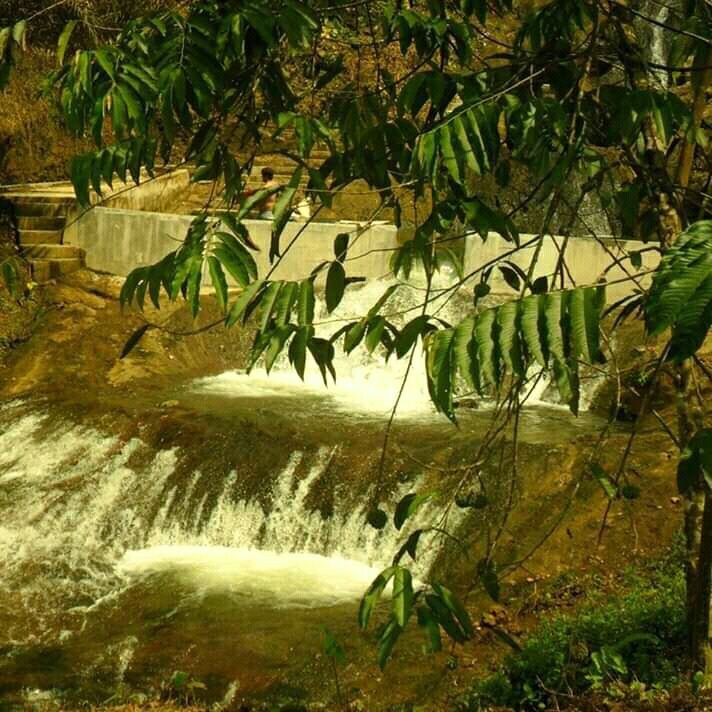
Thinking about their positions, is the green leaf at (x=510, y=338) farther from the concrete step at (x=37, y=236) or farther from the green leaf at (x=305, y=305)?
the concrete step at (x=37, y=236)

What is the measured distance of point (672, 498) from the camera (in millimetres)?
7754

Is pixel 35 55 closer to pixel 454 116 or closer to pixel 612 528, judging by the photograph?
pixel 612 528

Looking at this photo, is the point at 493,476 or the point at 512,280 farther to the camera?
the point at 493,476

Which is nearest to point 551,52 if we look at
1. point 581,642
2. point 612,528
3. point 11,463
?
point 581,642

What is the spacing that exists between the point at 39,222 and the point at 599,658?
10892mm

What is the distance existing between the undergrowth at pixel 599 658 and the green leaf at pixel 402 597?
1955 mm

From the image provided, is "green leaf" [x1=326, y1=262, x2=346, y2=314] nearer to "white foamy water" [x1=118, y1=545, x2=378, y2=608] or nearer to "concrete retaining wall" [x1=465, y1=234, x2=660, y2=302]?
"white foamy water" [x1=118, y1=545, x2=378, y2=608]

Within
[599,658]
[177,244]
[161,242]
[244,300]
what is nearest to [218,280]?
[244,300]

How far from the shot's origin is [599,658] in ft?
16.4

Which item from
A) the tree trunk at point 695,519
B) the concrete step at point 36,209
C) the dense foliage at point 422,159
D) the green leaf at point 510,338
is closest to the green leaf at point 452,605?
the dense foliage at point 422,159

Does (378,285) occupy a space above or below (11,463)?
above

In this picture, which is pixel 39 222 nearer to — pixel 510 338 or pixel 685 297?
pixel 510 338

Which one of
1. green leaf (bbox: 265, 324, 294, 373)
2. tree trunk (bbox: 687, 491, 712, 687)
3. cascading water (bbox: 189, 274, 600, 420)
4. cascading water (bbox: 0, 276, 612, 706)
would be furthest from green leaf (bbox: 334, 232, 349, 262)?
cascading water (bbox: 189, 274, 600, 420)

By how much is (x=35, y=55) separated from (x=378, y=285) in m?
7.73
